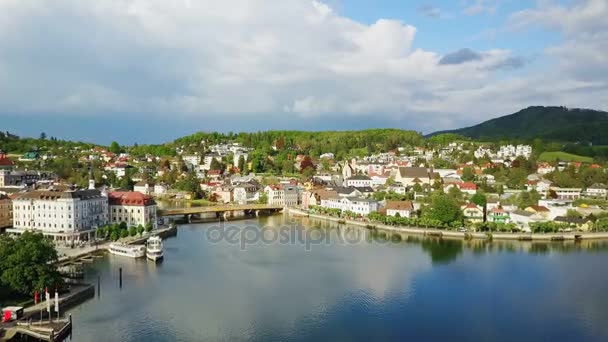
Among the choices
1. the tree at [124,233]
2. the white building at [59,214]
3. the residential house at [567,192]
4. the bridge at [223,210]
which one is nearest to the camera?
the white building at [59,214]

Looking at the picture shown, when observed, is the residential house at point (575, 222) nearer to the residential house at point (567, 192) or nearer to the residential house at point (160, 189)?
the residential house at point (567, 192)

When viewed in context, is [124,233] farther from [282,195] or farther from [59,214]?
[282,195]

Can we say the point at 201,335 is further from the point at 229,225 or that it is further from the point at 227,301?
the point at 229,225

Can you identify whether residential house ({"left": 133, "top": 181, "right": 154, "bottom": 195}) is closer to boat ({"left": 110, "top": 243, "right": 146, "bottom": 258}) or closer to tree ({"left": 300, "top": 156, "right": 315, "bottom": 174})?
tree ({"left": 300, "top": 156, "right": 315, "bottom": 174})

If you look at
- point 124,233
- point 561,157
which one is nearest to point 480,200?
point 124,233

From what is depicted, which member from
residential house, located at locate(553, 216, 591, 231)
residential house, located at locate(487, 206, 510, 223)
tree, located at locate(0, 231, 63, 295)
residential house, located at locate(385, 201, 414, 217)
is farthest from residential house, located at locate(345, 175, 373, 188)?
tree, located at locate(0, 231, 63, 295)

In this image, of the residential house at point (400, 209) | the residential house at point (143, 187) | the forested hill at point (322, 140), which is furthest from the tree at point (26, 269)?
the forested hill at point (322, 140)
